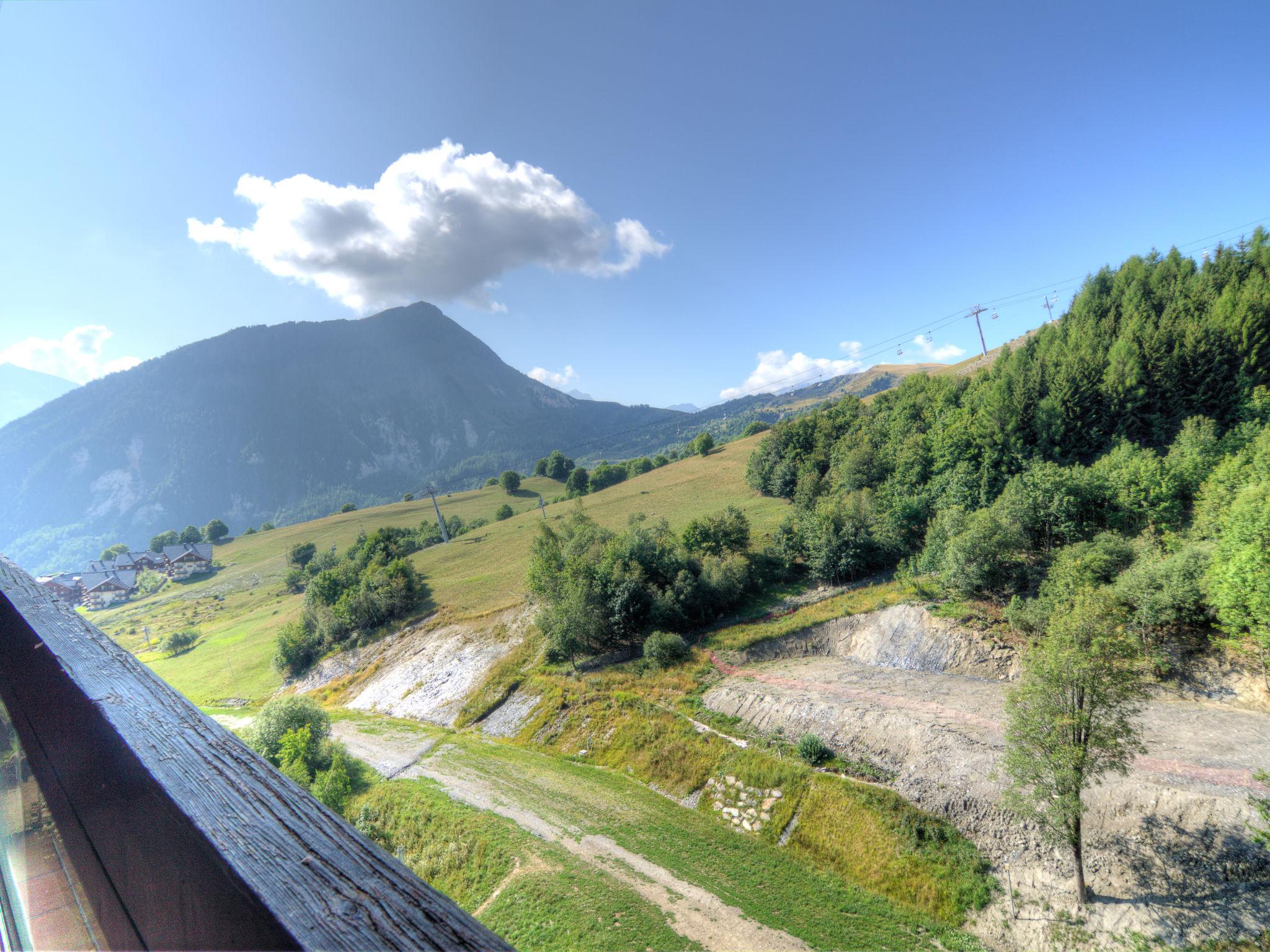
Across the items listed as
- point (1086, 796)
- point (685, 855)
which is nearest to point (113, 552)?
point (685, 855)

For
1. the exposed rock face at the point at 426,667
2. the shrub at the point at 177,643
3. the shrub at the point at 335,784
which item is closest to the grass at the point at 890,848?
the shrub at the point at 335,784

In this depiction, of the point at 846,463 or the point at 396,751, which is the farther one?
the point at 846,463

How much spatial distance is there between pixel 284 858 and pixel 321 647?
7292cm

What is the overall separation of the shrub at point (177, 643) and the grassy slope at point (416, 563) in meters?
Answer: 1.35

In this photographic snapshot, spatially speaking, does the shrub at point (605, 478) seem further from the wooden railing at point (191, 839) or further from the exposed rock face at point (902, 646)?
the wooden railing at point (191, 839)

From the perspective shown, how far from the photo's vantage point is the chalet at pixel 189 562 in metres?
120

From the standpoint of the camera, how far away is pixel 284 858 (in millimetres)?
1449

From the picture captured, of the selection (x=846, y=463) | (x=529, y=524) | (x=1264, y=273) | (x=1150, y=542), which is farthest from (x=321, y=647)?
(x=1264, y=273)

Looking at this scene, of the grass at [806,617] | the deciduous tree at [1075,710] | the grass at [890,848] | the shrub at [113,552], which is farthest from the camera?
the shrub at [113,552]

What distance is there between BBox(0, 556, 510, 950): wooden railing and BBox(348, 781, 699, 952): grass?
1805cm

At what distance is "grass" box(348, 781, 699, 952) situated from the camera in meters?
16.8

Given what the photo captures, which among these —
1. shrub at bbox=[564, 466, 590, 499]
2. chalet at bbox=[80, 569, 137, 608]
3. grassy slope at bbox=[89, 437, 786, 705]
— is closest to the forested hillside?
grassy slope at bbox=[89, 437, 786, 705]

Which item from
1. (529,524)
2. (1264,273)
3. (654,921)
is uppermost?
(1264,273)

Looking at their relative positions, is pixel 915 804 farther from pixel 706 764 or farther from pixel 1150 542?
pixel 1150 542
